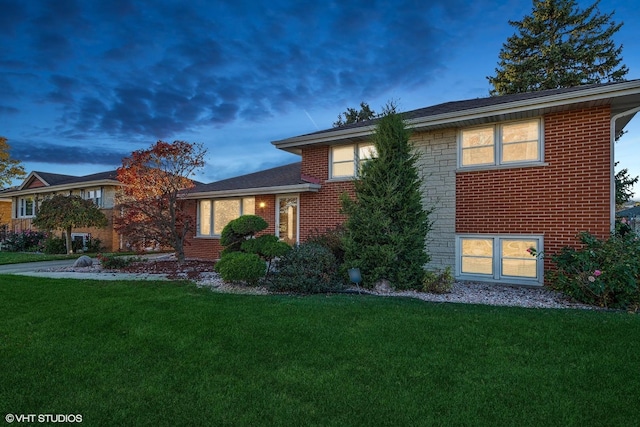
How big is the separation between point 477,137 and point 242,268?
6.63m

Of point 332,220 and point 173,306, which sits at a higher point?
point 332,220

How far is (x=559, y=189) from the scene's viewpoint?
8133mm

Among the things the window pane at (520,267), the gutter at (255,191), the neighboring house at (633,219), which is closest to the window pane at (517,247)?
the window pane at (520,267)

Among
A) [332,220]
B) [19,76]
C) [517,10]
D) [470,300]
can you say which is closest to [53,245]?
[19,76]

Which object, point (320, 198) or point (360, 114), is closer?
point (320, 198)

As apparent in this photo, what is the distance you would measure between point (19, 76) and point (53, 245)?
8.90 metres

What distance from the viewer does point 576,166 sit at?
7.96 m

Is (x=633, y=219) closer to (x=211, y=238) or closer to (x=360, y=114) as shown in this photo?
(x=211, y=238)

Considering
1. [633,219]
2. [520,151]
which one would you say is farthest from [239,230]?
[633,219]

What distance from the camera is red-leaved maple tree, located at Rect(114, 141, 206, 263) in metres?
12.3

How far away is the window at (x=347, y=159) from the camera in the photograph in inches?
432

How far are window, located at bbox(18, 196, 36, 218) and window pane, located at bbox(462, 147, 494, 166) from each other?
2826 cm

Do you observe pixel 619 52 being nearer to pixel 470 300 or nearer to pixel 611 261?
pixel 611 261

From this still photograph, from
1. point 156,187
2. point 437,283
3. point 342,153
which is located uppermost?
point 342,153
